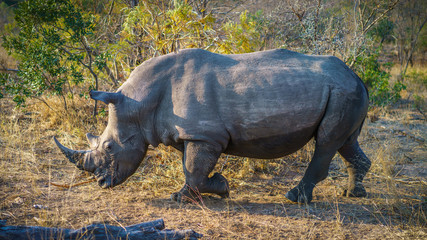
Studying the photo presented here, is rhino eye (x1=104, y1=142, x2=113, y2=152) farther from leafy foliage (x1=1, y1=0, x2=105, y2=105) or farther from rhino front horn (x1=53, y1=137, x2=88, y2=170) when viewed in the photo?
leafy foliage (x1=1, y1=0, x2=105, y2=105)

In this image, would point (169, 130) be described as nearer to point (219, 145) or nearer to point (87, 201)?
point (219, 145)

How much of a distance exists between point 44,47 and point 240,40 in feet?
10.7

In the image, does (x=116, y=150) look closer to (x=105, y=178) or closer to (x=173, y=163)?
(x=105, y=178)

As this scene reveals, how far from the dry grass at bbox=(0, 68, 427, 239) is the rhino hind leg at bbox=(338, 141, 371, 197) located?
4.8 inches

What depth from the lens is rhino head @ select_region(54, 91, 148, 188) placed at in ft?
13.9

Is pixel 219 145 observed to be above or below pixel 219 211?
above

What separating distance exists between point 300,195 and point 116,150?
7.11 feet

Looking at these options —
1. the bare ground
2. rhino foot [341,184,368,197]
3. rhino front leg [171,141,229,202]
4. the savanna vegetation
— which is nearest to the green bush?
the savanna vegetation

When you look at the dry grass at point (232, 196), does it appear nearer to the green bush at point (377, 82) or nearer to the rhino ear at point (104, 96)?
the rhino ear at point (104, 96)

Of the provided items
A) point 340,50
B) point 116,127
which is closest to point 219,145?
point 116,127

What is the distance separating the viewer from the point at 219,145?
406cm

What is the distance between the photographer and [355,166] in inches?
183

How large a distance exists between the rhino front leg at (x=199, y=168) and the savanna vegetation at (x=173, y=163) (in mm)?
183

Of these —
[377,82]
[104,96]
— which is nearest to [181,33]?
[104,96]
